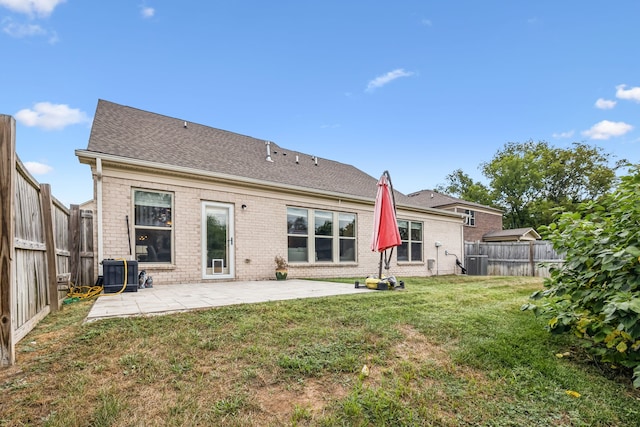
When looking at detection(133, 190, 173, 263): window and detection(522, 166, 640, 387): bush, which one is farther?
detection(133, 190, 173, 263): window

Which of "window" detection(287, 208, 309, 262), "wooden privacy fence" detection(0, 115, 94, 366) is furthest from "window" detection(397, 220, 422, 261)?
"wooden privacy fence" detection(0, 115, 94, 366)

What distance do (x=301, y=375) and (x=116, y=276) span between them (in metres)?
5.20

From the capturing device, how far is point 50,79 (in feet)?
32.2

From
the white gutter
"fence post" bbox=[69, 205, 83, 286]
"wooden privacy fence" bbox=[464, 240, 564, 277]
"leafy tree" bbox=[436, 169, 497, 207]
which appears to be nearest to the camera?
"fence post" bbox=[69, 205, 83, 286]

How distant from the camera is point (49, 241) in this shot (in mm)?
4137

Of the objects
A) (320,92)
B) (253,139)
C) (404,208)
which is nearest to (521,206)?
(404,208)

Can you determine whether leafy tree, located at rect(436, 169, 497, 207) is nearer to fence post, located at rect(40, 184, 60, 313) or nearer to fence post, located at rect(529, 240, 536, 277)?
fence post, located at rect(529, 240, 536, 277)

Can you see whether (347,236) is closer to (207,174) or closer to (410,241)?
(410,241)

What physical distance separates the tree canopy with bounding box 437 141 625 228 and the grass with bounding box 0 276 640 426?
28.5 meters

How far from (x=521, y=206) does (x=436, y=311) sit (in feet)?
104

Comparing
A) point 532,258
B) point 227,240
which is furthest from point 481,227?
point 227,240

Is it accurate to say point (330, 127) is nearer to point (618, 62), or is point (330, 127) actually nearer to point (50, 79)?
point (50, 79)

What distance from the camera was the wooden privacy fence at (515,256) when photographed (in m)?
13.7

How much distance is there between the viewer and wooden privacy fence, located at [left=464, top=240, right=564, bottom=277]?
13.7 m
